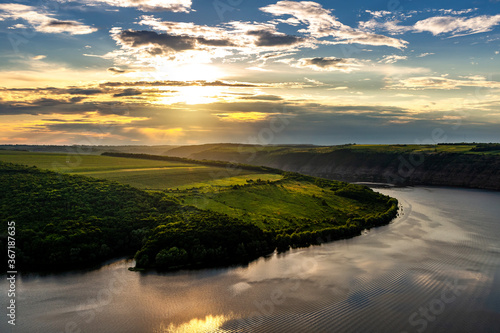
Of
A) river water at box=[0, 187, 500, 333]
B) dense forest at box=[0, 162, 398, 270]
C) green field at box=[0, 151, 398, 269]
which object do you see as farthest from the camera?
green field at box=[0, 151, 398, 269]

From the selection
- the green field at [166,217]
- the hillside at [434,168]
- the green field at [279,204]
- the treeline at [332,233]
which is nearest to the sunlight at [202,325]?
the green field at [166,217]

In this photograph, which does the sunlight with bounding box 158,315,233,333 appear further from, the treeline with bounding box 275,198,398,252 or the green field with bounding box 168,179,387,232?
the green field with bounding box 168,179,387,232

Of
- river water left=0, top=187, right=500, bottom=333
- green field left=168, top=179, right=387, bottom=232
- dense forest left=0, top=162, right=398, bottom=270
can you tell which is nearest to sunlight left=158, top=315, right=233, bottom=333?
river water left=0, top=187, right=500, bottom=333

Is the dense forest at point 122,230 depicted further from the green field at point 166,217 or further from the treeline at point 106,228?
the green field at point 166,217

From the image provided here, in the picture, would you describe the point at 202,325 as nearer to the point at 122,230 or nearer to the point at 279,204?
the point at 122,230

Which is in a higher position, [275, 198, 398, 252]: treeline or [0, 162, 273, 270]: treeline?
[0, 162, 273, 270]: treeline

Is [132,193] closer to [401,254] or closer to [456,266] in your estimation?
[401,254]
